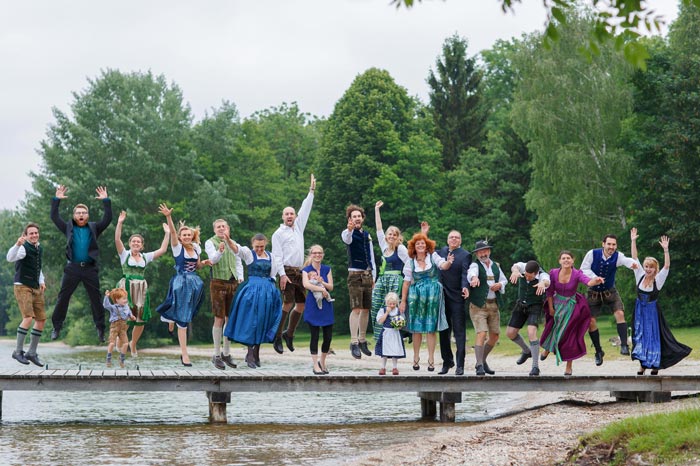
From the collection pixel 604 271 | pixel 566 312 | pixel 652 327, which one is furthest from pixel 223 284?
pixel 652 327

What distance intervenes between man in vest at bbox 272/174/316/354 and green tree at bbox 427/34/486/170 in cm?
4318

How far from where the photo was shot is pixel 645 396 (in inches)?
559

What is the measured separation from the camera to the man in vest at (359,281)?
13.9 metres

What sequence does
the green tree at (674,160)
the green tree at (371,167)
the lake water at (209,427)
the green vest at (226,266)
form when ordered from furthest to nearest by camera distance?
the green tree at (371,167)
the green tree at (674,160)
the green vest at (226,266)
the lake water at (209,427)

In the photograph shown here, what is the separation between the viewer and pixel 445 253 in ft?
44.5

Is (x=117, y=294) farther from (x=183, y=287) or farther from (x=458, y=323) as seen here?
(x=458, y=323)

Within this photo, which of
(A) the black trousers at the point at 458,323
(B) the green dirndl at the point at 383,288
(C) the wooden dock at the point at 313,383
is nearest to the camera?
(C) the wooden dock at the point at 313,383

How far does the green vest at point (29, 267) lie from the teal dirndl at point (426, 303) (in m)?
5.30

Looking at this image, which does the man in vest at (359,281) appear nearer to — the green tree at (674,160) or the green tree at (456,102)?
the green tree at (674,160)

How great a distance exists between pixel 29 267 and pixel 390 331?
5200 millimetres

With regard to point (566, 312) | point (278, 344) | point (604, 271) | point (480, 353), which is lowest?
point (480, 353)

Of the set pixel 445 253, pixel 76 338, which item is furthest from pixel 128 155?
pixel 445 253

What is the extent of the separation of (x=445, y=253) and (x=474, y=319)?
1.03 m

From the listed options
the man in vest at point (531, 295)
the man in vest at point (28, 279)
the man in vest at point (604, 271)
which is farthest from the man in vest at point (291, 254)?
the man in vest at point (604, 271)
